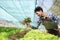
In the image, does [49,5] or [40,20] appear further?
[49,5]

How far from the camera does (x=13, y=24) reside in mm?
3670

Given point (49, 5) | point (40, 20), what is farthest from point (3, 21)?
point (40, 20)

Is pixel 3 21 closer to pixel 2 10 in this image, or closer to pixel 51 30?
pixel 2 10

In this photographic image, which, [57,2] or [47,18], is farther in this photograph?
[57,2]

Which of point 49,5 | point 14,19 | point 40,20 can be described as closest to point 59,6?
point 49,5

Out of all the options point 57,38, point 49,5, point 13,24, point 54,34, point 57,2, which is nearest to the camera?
point 57,38

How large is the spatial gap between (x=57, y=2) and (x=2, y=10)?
99 cm

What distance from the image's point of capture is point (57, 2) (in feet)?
14.1

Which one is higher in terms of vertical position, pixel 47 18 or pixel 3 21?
pixel 47 18

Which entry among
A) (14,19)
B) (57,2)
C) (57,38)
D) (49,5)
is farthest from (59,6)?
(57,38)

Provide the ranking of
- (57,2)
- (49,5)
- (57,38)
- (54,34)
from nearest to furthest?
(57,38) < (54,34) < (49,5) < (57,2)

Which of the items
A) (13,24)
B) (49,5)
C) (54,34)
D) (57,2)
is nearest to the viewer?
(54,34)

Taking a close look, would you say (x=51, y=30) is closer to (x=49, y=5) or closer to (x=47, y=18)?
(x=47, y=18)

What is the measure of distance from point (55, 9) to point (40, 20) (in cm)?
142
